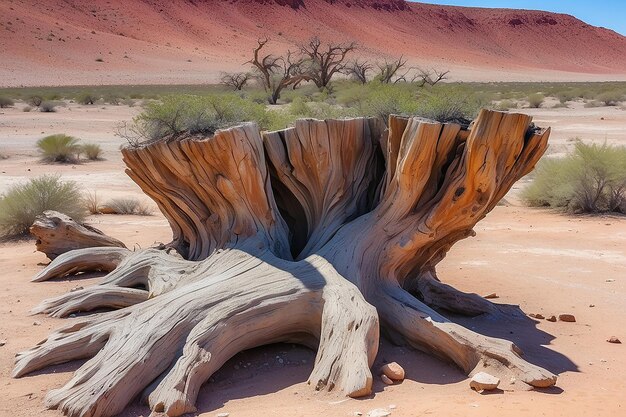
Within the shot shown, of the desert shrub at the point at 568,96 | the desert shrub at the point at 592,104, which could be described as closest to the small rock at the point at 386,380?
the desert shrub at the point at 592,104

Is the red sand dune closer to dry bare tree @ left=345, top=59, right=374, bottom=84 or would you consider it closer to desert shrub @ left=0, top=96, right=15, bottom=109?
desert shrub @ left=0, top=96, right=15, bottom=109

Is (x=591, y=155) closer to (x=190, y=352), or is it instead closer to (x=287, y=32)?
(x=190, y=352)

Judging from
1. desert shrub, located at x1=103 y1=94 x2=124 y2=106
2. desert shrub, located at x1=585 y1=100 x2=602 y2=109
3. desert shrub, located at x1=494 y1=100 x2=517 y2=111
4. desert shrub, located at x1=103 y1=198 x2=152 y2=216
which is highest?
desert shrub, located at x1=585 y1=100 x2=602 y2=109

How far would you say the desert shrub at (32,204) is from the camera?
9844mm

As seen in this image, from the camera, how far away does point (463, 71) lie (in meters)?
90.7

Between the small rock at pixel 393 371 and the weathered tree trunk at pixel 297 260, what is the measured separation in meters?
0.16

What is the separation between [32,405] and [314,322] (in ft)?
5.98

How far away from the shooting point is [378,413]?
3932 mm

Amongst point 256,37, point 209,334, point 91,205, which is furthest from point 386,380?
point 256,37

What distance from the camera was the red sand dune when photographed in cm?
7075

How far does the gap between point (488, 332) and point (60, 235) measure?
4609 mm

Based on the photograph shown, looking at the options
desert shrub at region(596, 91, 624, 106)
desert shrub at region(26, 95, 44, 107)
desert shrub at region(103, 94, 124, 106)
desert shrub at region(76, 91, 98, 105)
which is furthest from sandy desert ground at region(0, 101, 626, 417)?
desert shrub at region(76, 91, 98, 105)

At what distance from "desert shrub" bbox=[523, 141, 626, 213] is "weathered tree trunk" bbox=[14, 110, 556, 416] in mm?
6535

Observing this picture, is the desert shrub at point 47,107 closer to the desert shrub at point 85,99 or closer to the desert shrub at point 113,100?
the desert shrub at point 85,99
